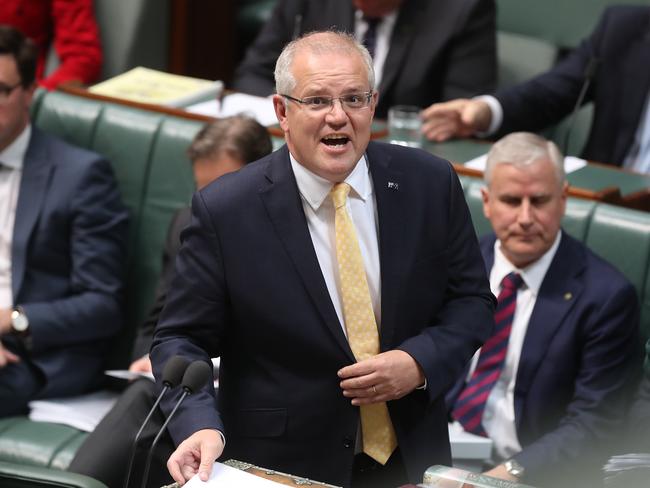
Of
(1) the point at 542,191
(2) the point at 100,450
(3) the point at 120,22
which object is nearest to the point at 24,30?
(3) the point at 120,22

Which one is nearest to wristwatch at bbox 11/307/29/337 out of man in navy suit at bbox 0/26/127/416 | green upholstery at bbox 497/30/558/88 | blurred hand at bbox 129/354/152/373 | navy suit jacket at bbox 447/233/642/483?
man in navy suit at bbox 0/26/127/416

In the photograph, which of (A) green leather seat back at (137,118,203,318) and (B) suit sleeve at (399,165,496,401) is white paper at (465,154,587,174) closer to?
(A) green leather seat back at (137,118,203,318)

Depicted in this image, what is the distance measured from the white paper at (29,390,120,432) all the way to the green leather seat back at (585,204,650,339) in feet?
4.22

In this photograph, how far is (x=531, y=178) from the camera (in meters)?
2.55

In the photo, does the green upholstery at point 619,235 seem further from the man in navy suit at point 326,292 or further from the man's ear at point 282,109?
the man's ear at point 282,109

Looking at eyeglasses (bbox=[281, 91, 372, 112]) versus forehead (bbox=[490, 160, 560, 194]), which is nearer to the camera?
eyeglasses (bbox=[281, 91, 372, 112])

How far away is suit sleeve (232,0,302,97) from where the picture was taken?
154 inches

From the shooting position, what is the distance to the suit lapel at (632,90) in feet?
11.3

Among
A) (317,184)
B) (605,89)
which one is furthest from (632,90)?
(317,184)

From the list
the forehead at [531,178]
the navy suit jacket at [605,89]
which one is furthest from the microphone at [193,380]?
the navy suit jacket at [605,89]

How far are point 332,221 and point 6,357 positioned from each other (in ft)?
4.37

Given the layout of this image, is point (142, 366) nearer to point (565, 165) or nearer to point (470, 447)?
point (470, 447)

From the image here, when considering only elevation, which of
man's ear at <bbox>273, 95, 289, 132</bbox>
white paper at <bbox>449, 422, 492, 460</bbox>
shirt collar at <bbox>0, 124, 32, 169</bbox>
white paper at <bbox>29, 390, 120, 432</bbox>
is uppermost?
man's ear at <bbox>273, 95, 289, 132</bbox>

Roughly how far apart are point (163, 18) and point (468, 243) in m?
3.11
